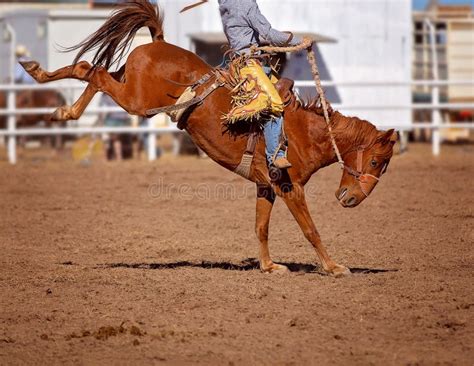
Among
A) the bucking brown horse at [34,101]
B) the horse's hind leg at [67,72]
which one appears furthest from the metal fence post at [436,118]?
the horse's hind leg at [67,72]

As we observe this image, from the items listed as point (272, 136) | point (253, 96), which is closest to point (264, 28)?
point (253, 96)

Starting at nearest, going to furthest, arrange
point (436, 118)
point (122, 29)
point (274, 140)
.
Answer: point (274, 140) < point (122, 29) < point (436, 118)

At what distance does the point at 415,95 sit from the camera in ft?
73.9

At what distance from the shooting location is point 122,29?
737cm

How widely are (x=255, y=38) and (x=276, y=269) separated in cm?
183

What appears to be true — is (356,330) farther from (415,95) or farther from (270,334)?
(415,95)

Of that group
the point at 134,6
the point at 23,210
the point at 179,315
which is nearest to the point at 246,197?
the point at 23,210

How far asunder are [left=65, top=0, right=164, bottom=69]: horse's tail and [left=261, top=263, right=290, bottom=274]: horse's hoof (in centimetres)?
209

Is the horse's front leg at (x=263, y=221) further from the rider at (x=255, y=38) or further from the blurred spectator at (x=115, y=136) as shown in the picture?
the blurred spectator at (x=115, y=136)

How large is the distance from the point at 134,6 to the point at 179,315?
2929mm

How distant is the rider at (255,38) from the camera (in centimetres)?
678

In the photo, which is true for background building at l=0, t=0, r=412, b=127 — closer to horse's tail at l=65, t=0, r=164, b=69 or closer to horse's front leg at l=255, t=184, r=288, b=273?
horse's tail at l=65, t=0, r=164, b=69

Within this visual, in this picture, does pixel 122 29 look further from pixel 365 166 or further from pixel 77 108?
pixel 365 166

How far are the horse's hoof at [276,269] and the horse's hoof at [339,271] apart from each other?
0.38 meters
